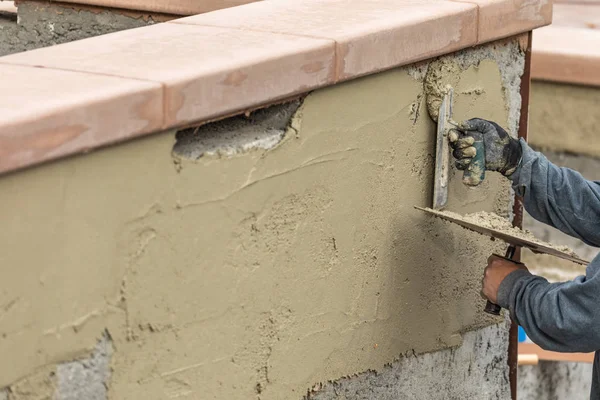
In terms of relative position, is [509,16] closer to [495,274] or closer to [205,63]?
[495,274]

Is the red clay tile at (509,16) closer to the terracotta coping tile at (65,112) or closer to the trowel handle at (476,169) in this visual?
the trowel handle at (476,169)

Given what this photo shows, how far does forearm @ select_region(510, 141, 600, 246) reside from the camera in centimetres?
314

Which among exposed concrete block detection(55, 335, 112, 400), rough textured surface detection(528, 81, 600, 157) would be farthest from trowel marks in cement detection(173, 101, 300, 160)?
rough textured surface detection(528, 81, 600, 157)

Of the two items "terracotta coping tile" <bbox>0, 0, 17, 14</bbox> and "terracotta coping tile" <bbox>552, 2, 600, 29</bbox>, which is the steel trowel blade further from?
"terracotta coping tile" <bbox>552, 2, 600, 29</bbox>

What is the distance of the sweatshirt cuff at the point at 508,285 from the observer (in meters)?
2.99

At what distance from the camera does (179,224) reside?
7.72ft

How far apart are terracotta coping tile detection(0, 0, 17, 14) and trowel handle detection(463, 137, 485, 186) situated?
2.34 m

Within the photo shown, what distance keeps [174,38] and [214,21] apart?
265mm

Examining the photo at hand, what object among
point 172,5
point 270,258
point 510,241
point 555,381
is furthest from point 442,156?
point 555,381

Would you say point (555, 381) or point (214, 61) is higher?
point (214, 61)

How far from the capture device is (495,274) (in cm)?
307

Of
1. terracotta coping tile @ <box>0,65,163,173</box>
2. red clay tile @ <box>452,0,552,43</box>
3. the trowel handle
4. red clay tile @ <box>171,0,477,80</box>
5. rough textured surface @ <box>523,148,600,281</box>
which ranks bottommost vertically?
rough textured surface @ <box>523,148,600,281</box>

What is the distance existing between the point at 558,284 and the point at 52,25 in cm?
249

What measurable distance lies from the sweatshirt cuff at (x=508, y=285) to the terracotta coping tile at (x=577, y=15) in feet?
17.4
